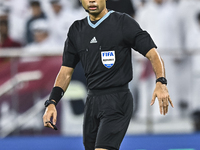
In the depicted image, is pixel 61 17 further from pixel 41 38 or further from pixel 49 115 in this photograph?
pixel 49 115

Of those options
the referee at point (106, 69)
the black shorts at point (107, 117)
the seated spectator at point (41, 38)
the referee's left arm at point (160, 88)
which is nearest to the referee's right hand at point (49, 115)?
the referee at point (106, 69)

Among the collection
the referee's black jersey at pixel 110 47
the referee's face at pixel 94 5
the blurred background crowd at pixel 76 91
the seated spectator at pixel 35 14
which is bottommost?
the blurred background crowd at pixel 76 91

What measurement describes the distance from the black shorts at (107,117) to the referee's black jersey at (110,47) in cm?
9

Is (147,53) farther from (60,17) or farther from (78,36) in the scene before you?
(60,17)

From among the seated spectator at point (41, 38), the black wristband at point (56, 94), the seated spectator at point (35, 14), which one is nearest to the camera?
the black wristband at point (56, 94)

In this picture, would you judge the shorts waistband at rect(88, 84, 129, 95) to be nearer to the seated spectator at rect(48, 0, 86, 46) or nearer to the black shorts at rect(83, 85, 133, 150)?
the black shorts at rect(83, 85, 133, 150)

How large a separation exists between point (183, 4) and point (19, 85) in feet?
10.3

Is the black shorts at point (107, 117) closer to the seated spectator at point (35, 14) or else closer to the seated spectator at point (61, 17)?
the seated spectator at point (61, 17)

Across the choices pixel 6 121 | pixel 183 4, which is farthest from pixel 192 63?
pixel 6 121

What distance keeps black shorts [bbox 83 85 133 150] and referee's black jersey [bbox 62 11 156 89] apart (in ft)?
0.29

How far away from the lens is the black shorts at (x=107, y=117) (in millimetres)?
4047

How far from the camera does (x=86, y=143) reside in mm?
4297

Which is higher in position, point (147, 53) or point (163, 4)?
point (163, 4)

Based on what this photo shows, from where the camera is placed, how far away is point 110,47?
164 inches
